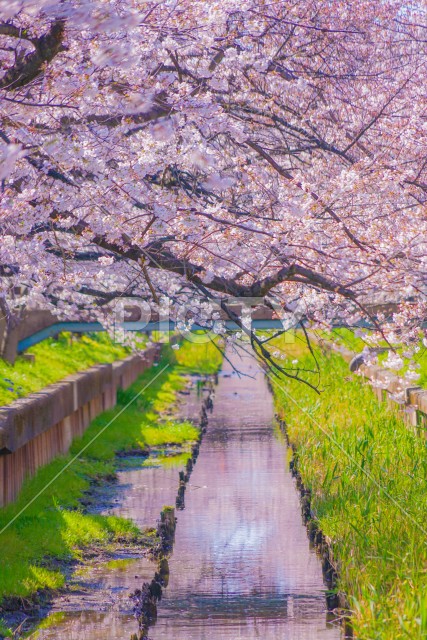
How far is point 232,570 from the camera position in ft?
36.3

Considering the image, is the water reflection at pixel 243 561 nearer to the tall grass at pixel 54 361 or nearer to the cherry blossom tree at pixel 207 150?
the cherry blossom tree at pixel 207 150

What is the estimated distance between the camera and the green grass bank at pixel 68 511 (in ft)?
33.5

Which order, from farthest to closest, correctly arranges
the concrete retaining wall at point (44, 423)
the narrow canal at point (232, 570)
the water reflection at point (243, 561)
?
1. the concrete retaining wall at point (44, 423)
2. the water reflection at point (243, 561)
3. the narrow canal at point (232, 570)

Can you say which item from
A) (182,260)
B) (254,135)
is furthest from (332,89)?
(182,260)

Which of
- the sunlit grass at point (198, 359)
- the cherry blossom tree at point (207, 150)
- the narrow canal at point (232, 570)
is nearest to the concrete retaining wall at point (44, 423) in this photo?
the narrow canal at point (232, 570)

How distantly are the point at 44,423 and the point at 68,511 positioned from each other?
1.35 m

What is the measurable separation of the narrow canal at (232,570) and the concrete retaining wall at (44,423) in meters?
1.57

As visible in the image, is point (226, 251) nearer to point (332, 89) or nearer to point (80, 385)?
point (332, 89)

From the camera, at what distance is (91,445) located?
18.8 m

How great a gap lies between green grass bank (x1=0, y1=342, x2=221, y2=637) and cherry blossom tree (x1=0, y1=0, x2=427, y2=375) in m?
2.92

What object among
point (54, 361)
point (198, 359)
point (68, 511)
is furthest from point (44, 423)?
point (198, 359)

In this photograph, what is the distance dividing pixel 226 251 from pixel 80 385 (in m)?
8.04

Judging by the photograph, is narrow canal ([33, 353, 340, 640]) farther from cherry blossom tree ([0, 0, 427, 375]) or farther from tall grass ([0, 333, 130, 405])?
tall grass ([0, 333, 130, 405])

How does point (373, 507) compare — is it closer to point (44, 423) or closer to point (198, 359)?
point (44, 423)
